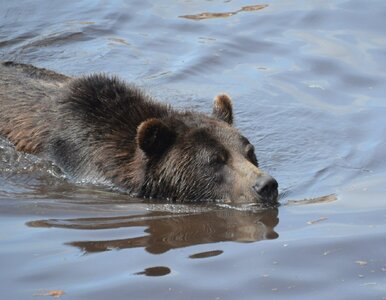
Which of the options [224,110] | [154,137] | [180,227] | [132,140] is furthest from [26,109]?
[180,227]

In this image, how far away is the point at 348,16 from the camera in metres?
16.1

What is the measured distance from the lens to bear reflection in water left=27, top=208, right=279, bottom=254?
307 inches

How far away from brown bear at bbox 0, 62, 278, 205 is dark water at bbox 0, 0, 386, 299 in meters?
0.21

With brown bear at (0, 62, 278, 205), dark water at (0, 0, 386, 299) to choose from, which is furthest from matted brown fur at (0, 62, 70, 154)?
dark water at (0, 0, 386, 299)

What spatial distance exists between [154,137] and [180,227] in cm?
129

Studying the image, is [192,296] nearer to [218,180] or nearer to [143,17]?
[218,180]

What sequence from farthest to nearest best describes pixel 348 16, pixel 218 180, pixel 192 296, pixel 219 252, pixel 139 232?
1. pixel 348 16
2. pixel 218 180
3. pixel 139 232
4. pixel 219 252
5. pixel 192 296

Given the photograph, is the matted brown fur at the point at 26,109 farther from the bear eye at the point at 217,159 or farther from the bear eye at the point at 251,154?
the bear eye at the point at 251,154

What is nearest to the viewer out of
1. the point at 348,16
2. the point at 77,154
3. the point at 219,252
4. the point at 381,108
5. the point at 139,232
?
the point at 219,252

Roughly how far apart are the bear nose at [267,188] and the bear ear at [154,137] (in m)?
1.09

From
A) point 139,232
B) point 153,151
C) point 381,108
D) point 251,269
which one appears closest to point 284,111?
point 381,108

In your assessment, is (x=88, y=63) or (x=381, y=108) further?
(x=88, y=63)

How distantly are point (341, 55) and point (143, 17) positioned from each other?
4.13 metres

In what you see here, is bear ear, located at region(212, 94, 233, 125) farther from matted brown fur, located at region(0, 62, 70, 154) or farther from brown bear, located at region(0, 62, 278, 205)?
matted brown fur, located at region(0, 62, 70, 154)
